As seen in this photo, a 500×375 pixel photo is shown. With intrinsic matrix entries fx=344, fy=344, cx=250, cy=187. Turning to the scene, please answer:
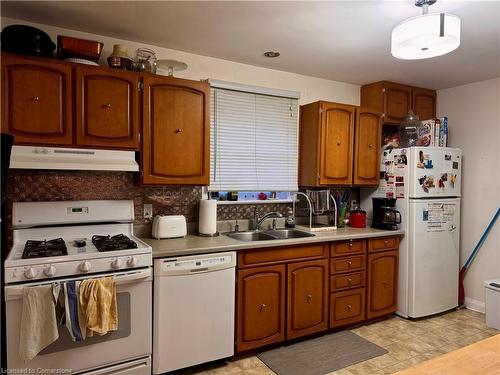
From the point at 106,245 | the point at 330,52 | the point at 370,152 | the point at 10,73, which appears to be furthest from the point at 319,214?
the point at 10,73

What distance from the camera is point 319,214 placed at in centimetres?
360

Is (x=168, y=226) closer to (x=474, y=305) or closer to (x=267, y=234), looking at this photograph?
(x=267, y=234)

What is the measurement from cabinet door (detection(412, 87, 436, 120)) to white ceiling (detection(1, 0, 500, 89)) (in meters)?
0.62

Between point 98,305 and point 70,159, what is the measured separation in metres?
0.92

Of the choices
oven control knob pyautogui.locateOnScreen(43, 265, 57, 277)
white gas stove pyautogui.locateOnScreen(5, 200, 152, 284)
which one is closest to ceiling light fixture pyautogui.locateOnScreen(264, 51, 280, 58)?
white gas stove pyautogui.locateOnScreen(5, 200, 152, 284)

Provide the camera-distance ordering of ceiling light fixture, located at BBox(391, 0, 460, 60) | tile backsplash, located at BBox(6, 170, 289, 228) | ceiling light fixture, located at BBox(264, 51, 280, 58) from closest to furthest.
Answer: ceiling light fixture, located at BBox(391, 0, 460, 60)
tile backsplash, located at BBox(6, 170, 289, 228)
ceiling light fixture, located at BBox(264, 51, 280, 58)

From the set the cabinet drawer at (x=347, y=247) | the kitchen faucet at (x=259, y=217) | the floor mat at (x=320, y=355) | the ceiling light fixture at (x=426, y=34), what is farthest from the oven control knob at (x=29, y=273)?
the ceiling light fixture at (x=426, y=34)

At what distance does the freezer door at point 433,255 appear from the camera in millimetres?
3281

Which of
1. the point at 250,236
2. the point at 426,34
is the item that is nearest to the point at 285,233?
the point at 250,236

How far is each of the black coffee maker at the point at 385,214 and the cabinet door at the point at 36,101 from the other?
9.21ft

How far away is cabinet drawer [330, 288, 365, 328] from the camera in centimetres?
300

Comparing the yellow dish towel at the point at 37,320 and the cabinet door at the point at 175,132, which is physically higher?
the cabinet door at the point at 175,132

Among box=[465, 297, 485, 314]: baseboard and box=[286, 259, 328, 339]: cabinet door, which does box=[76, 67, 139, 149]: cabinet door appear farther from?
box=[465, 297, 485, 314]: baseboard

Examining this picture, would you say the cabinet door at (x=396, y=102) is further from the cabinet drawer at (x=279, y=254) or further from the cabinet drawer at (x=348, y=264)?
the cabinet drawer at (x=279, y=254)
